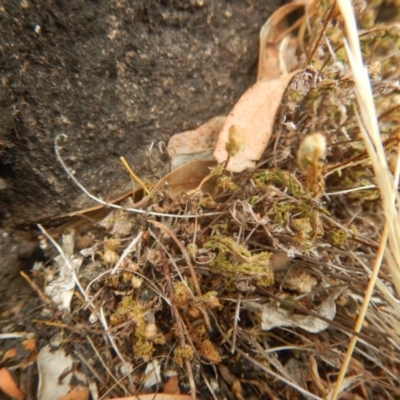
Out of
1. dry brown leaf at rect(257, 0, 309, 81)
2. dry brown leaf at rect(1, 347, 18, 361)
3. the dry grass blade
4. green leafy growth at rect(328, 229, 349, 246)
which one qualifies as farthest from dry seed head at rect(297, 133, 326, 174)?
dry brown leaf at rect(1, 347, 18, 361)

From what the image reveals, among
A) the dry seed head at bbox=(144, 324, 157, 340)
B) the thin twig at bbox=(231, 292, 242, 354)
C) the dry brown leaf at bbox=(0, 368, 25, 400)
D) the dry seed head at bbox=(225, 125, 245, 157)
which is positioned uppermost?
the dry seed head at bbox=(225, 125, 245, 157)

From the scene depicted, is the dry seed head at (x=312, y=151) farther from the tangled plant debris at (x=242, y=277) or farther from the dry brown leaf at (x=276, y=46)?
the dry brown leaf at (x=276, y=46)

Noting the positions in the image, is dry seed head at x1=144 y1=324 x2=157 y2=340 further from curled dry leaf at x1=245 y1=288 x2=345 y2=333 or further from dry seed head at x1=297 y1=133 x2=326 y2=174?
dry seed head at x1=297 y1=133 x2=326 y2=174

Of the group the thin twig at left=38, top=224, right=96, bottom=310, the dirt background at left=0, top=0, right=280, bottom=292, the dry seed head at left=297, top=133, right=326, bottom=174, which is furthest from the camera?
the thin twig at left=38, top=224, right=96, bottom=310

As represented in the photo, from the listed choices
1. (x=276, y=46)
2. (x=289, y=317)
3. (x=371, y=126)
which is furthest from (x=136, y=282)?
(x=276, y=46)

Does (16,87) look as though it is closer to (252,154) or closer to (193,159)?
(193,159)

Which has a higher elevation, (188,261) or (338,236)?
(188,261)

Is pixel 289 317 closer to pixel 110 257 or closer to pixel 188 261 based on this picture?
pixel 188 261
